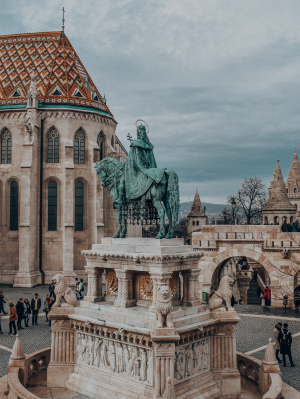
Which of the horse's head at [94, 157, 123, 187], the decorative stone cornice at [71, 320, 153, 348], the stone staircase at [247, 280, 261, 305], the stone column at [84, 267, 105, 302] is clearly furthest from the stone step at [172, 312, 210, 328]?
the stone staircase at [247, 280, 261, 305]

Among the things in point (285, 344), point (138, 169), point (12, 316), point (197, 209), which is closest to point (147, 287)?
point (138, 169)

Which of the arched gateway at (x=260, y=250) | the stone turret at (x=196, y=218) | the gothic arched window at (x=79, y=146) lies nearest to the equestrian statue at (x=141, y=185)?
the arched gateway at (x=260, y=250)

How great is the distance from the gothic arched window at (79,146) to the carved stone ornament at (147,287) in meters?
21.1

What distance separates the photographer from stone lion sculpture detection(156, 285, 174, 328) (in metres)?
7.54

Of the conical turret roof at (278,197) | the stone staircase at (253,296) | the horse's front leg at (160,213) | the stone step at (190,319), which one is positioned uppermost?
the conical turret roof at (278,197)

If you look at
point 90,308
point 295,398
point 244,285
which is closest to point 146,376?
point 90,308

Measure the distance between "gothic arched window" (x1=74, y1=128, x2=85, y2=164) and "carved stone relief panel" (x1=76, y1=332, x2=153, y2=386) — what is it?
20.8 meters

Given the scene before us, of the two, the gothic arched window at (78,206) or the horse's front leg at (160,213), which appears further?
the gothic arched window at (78,206)

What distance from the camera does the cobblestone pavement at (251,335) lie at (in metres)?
11.8

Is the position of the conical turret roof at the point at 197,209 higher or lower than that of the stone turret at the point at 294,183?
lower

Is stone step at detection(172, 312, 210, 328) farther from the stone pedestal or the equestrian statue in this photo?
the equestrian statue

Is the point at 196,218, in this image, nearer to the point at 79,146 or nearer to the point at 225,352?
the point at 79,146

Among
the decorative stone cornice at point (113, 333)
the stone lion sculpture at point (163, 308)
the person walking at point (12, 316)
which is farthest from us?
the person walking at point (12, 316)

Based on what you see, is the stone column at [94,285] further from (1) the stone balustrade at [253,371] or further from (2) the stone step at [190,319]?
(1) the stone balustrade at [253,371]
